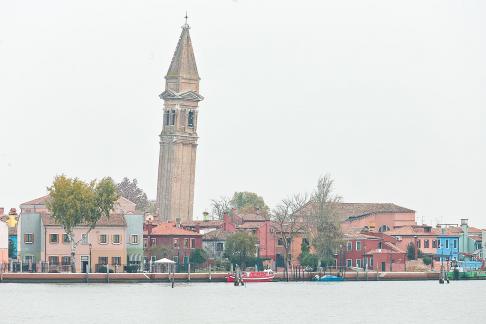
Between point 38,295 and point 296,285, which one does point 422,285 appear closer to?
point 296,285

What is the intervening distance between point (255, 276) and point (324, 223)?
14.1 meters

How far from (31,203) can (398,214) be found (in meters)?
40.5

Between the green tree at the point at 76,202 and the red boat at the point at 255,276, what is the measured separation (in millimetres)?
12236

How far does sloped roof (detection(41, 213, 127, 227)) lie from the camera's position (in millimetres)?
161875

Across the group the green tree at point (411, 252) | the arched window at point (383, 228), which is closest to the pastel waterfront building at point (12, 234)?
the green tree at point (411, 252)

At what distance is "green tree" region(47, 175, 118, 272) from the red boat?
482 inches

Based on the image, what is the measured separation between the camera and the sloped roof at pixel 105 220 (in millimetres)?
161875

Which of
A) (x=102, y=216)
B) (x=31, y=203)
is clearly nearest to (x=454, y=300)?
(x=102, y=216)

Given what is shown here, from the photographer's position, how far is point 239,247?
16738 cm

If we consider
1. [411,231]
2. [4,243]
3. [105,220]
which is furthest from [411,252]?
[4,243]

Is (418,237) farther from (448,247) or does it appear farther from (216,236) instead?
(216,236)

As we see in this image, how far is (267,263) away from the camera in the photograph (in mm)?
174625

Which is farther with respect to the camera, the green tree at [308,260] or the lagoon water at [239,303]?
the green tree at [308,260]

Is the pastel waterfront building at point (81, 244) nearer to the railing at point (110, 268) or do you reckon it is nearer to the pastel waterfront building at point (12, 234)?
the railing at point (110, 268)
